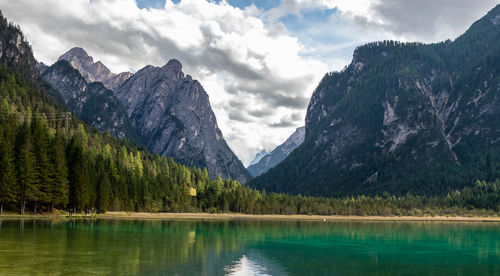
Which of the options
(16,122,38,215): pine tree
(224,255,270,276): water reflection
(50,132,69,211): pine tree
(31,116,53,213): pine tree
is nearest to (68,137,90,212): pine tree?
(50,132,69,211): pine tree

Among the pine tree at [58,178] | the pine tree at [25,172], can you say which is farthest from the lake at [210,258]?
the pine tree at [58,178]

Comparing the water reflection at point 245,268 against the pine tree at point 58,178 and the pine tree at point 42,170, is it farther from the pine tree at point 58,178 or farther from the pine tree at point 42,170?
the pine tree at point 58,178

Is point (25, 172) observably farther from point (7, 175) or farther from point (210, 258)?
point (210, 258)

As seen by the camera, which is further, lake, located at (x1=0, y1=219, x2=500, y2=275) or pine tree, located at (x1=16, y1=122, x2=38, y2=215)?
pine tree, located at (x1=16, y1=122, x2=38, y2=215)

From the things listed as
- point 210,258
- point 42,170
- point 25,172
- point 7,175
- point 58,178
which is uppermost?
point 42,170

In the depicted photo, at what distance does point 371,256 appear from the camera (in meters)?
70.3

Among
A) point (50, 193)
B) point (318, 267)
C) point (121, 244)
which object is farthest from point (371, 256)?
point (50, 193)

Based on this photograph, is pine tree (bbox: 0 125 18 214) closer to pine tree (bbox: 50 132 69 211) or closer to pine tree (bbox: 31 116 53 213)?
pine tree (bbox: 31 116 53 213)

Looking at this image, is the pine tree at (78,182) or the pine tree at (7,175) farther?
the pine tree at (78,182)

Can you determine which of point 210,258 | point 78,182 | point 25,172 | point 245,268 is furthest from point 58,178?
point 245,268

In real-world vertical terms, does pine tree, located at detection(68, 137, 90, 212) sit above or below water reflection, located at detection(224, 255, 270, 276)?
above

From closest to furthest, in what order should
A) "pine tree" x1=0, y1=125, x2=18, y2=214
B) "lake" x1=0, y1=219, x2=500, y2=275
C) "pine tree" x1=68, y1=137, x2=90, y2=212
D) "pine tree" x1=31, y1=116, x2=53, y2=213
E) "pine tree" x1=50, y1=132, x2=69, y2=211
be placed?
"lake" x1=0, y1=219, x2=500, y2=275, "pine tree" x1=0, y1=125, x2=18, y2=214, "pine tree" x1=31, y1=116, x2=53, y2=213, "pine tree" x1=50, y1=132, x2=69, y2=211, "pine tree" x1=68, y1=137, x2=90, y2=212

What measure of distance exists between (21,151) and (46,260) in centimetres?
8932

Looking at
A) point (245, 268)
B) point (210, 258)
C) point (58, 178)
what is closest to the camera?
point (245, 268)
